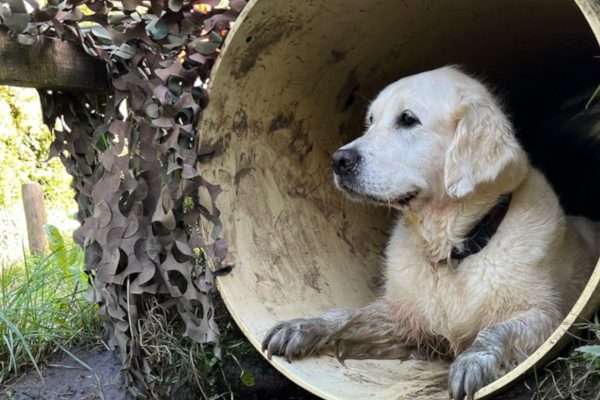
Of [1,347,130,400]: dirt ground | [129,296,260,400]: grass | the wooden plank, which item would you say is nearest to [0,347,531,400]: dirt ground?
[1,347,130,400]: dirt ground

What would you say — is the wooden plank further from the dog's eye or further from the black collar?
the black collar

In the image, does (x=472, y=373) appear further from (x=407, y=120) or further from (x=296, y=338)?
(x=407, y=120)

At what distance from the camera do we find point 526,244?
8.96ft

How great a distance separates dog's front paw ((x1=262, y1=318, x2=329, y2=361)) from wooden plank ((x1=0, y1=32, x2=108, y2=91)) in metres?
1.28

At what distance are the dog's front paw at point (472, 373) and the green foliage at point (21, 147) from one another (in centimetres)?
674

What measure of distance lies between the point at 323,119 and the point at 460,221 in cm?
110

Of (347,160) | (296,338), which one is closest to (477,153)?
(347,160)

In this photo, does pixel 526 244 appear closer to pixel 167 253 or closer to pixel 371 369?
pixel 371 369

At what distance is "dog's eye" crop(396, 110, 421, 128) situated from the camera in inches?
111

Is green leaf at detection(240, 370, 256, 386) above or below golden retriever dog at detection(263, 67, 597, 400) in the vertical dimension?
below

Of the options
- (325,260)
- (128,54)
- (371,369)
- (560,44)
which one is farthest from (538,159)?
(128,54)

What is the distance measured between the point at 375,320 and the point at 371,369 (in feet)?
0.79

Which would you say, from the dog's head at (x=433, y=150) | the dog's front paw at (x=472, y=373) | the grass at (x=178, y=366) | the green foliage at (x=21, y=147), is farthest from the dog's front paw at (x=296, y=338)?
the green foliage at (x=21, y=147)

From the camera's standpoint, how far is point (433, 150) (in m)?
2.77
